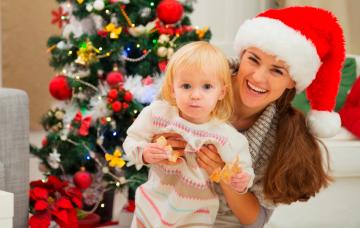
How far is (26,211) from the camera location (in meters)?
2.18

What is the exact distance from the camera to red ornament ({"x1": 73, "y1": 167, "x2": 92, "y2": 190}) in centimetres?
275

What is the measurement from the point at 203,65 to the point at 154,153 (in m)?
0.25

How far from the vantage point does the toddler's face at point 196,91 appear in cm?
149

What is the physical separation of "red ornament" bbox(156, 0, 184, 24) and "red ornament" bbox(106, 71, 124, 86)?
1.04 ft

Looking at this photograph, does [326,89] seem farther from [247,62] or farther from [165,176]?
[165,176]

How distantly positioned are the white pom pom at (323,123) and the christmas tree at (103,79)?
1.02 meters

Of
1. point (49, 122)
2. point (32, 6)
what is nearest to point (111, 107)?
point (49, 122)

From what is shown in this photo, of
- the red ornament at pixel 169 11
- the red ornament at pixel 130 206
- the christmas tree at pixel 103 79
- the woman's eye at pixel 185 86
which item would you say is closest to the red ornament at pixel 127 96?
the christmas tree at pixel 103 79

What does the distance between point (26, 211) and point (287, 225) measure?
132 cm

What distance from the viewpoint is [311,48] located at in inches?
67.1

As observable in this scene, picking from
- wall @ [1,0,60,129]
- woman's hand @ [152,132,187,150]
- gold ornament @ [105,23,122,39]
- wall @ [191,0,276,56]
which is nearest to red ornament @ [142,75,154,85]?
gold ornament @ [105,23,122,39]

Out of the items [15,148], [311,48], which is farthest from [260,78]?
[15,148]

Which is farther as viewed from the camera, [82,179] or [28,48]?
[28,48]

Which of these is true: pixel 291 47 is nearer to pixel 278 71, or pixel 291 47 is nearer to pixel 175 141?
pixel 278 71
